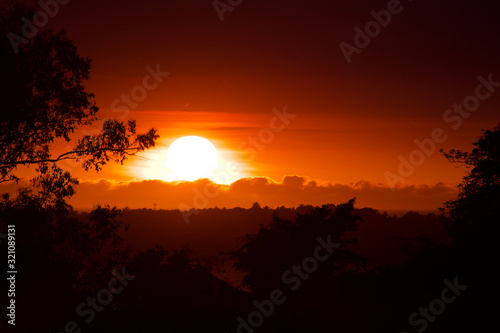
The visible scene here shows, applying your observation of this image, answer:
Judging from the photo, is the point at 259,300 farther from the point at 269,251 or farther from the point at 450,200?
the point at 450,200

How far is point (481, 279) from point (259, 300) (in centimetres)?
1090

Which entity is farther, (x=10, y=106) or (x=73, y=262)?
(x=73, y=262)

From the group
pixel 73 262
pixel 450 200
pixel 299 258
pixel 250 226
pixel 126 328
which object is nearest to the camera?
pixel 73 262

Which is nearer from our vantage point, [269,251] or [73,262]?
[73,262]

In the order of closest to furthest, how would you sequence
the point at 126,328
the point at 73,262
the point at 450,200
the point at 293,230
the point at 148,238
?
the point at 73,262, the point at 126,328, the point at 450,200, the point at 293,230, the point at 148,238

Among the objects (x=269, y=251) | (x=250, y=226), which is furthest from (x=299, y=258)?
(x=250, y=226)

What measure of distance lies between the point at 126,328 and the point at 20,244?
5.87m

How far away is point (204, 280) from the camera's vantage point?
2612cm

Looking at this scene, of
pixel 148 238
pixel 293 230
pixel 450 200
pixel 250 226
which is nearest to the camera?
pixel 450 200

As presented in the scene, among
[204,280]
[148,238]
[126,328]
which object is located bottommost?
[126,328]

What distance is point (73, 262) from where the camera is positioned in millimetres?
18453

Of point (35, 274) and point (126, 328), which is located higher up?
point (35, 274)

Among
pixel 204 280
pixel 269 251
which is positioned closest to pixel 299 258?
pixel 269 251

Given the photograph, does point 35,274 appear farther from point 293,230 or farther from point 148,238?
point 148,238
